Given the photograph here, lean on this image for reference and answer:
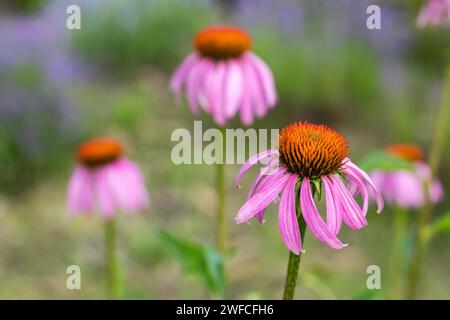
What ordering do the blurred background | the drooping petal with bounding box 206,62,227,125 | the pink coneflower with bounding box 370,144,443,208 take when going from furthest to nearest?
the blurred background, the pink coneflower with bounding box 370,144,443,208, the drooping petal with bounding box 206,62,227,125

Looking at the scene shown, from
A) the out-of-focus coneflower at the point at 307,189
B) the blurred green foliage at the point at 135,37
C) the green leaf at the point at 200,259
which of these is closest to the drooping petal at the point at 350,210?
the out-of-focus coneflower at the point at 307,189

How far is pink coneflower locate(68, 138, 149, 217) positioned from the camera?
1294mm

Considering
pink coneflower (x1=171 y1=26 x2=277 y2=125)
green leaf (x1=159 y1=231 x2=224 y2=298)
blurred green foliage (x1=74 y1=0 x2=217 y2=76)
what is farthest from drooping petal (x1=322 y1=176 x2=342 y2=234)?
blurred green foliage (x1=74 y1=0 x2=217 y2=76)

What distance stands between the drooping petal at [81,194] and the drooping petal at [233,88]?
42cm

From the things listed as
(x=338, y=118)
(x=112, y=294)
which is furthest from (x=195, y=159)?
(x=112, y=294)

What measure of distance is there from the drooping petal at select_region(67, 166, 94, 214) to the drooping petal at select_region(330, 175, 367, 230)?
811 mm

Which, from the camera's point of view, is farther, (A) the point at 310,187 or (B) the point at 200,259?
(B) the point at 200,259

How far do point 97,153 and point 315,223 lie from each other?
84 centimetres

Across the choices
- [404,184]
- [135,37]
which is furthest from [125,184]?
[135,37]

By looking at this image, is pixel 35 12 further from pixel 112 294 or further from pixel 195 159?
pixel 112 294

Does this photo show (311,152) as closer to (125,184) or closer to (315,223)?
(315,223)

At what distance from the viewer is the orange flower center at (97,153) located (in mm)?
1309

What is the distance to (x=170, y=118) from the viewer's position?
2652mm

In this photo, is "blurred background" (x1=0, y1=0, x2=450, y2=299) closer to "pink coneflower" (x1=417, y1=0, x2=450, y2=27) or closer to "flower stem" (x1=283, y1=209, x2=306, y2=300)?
"flower stem" (x1=283, y1=209, x2=306, y2=300)
